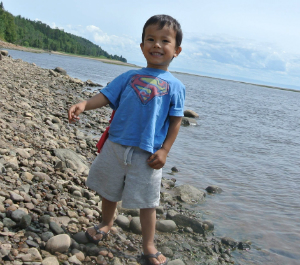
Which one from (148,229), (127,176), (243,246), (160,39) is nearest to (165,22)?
(160,39)

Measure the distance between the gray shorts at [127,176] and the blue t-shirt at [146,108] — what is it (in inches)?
3.7

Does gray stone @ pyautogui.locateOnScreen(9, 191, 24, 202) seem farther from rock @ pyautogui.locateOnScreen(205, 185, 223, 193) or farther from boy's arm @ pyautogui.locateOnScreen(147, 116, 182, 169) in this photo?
rock @ pyautogui.locateOnScreen(205, 185, 223, 193)

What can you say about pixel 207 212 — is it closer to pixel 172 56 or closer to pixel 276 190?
pixel 276 190

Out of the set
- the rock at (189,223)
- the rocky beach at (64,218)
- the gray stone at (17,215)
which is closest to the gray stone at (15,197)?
the rocky beach at (64,218)

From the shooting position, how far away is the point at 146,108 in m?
2.82

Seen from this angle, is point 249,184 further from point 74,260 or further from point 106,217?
point 74,260

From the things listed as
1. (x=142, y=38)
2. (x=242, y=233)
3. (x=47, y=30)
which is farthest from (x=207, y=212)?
(x=47, y=30)

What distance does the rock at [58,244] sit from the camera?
278cm

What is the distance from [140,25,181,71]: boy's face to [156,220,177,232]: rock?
2027 millimetres

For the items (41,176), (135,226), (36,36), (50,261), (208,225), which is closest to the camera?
(50,261)

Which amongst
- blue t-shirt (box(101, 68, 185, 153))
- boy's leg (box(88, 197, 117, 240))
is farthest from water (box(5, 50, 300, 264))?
blue t-shirt (box(101, 68, 185, 153))

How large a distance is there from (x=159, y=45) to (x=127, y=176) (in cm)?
115

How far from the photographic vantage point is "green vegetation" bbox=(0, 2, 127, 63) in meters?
90.3

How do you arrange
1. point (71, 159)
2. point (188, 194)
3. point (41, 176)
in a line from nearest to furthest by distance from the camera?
point (41, 176)
point (71, 159)
point (188, 194)
